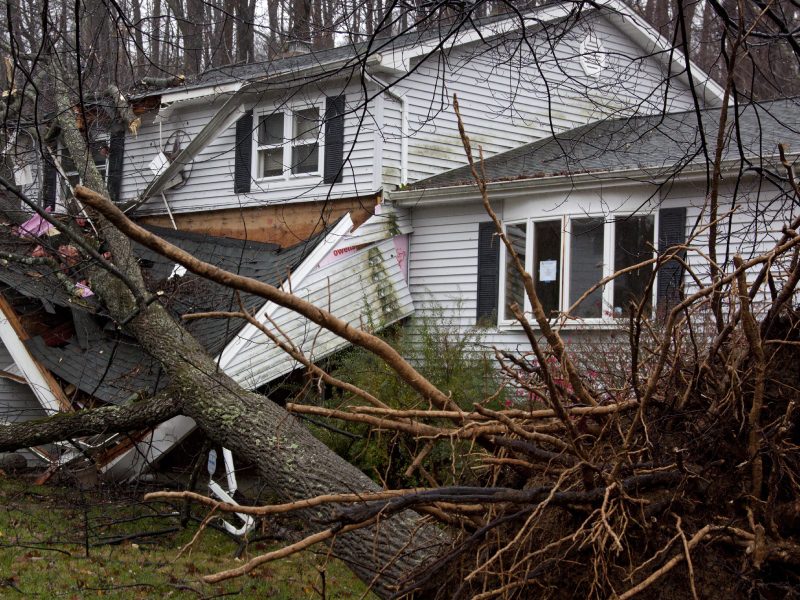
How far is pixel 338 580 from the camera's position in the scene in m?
7.19

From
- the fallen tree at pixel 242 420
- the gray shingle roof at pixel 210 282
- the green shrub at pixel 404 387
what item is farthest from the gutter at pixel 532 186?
the fallen tree at pixel 242 420

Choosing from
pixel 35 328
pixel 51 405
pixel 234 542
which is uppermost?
pixel 35 328

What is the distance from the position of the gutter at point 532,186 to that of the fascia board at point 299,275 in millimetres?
1024

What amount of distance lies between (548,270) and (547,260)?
147 millimetres

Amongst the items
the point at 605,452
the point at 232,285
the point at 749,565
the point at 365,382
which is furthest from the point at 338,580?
the point at 232,285

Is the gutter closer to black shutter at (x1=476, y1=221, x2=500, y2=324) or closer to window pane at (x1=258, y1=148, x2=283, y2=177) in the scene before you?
black shutter at (x1=476, y1=221, x2=500, y2=324)

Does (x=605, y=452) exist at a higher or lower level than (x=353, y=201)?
lower

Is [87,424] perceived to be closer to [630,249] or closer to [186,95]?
[630,249]

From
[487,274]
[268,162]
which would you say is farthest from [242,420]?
[268,162]

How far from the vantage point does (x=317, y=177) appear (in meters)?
13.0

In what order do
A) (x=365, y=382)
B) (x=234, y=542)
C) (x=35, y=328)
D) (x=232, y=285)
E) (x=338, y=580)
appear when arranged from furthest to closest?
1. (x=35, y=328)
2. (x=365, y=382)
3. (x=234, y=542)
4. (x=338, y=580)
5. (x=232, y=285)

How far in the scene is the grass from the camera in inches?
256

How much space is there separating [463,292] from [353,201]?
2.12m

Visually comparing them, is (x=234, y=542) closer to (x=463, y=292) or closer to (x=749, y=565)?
(x=463, y=292)
